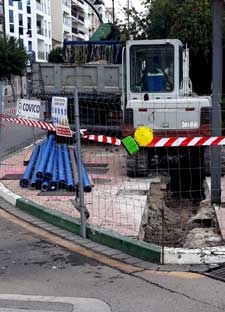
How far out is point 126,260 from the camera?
6.28 m

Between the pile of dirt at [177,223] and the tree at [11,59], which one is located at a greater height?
the tree at [11,59]

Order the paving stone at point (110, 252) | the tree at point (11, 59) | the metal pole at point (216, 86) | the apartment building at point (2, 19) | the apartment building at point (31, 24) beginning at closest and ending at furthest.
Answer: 1. the paving stone at point (110, 252)
2. the metal pole at point (216, 86)
3. the tree at point (11, 59)
4. the apartment building at point (2, 19)
5. the apartment building at point (31, 24)

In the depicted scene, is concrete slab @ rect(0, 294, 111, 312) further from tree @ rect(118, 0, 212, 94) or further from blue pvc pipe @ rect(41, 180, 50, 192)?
tree @ rect(118, 0, 212, 94)

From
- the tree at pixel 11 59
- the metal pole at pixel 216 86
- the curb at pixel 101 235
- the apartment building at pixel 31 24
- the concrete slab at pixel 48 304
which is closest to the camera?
the concrete slab at pixel 48 304

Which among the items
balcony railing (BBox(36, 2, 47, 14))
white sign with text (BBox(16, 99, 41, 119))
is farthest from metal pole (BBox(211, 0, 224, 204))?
balcony railing (BBox(36, 2, 47, 14))

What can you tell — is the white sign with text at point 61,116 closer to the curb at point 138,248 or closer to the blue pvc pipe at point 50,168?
the curb at point 138,248

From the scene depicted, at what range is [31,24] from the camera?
299 ft

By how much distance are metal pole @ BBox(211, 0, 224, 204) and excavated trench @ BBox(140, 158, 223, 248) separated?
15.1 inches

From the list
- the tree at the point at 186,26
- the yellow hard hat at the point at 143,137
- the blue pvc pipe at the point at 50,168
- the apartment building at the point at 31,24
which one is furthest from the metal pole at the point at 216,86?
the apartment building at the point at 31,24

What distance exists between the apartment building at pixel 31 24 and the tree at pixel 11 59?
13.4 metres

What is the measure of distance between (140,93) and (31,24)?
81.4 meters

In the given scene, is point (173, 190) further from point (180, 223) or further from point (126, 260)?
point (126, 260)

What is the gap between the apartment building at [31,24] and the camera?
8419cm

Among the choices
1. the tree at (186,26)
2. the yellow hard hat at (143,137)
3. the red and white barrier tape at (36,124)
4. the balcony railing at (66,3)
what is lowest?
the yellow hard hat at (143,137)
